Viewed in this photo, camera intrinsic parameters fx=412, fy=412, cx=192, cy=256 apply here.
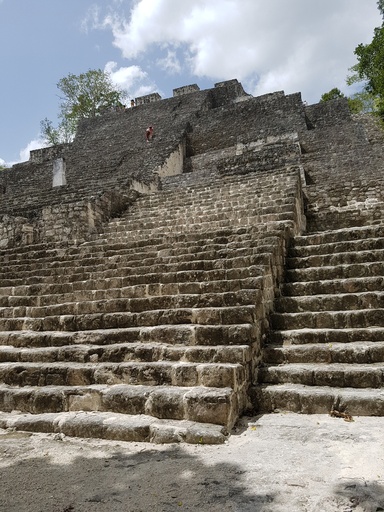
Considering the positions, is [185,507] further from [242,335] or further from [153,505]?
[242,335]

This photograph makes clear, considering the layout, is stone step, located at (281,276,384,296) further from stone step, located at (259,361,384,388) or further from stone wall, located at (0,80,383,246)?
Answer: stone wall, located at (0,80,383,246)

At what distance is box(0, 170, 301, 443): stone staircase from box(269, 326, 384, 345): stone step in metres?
0.26

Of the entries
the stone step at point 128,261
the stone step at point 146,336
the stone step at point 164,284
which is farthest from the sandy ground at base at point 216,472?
the stone step at point 128,261

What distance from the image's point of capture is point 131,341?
15.1ft

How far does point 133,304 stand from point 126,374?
1.16m

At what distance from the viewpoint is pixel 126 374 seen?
4.11m

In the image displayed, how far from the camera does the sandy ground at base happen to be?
232 centimetres

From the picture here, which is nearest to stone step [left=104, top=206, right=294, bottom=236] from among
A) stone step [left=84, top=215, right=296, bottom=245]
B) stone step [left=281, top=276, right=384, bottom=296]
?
stone step [left=84, top=215, right=296, bottom=245]

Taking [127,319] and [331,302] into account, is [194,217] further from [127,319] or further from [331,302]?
[331,302]

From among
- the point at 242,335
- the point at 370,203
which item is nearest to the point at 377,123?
the point at 370,203

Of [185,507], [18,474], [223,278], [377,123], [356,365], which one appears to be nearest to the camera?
[185,507]

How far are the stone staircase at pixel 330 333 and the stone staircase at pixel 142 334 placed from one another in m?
0.25

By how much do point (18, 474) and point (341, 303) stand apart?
11.7 feet

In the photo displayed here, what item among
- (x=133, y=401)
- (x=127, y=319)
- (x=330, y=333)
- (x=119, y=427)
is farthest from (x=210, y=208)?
(x=119, y=427)
